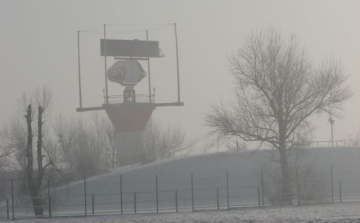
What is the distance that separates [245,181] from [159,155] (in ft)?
126

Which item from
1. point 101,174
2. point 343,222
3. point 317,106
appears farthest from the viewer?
point 101,174

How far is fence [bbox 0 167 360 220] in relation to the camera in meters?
42.4

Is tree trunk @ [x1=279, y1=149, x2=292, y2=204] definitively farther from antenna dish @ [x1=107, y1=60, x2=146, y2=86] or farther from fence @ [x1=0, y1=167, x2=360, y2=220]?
antenna dish @ [x1=107, y1=60, x2=146, y2=86]

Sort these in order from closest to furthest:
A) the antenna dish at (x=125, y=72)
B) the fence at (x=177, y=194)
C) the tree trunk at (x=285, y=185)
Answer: the fence at (x=177, y=194)
the tree trunk at (x=285, y=185)
the antenna dish at (x=125, y=72)

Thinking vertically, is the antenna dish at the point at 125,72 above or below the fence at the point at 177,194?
above

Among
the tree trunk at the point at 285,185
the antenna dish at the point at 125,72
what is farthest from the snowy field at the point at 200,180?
the antenna dish at the point at 125,72

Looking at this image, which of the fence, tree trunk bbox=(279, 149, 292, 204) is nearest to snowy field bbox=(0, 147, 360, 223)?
the fence

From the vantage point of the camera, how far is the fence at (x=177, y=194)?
42.4 metres

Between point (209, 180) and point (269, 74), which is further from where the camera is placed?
point (209, 180)

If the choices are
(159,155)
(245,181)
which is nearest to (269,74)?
(245,181)

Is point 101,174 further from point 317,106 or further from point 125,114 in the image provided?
point 317,106

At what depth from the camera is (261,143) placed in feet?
165

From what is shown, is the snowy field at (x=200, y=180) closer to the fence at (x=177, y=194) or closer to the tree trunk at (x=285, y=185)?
the fence at (x=177, y=194)

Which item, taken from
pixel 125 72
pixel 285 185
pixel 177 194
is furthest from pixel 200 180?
pixel 125 72
